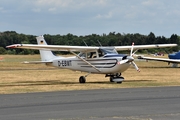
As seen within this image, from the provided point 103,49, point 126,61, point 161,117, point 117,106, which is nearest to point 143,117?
point 161,117

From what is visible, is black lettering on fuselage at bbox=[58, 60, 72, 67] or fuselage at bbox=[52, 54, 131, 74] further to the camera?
black lettering on fuselage at bbox=[58, 60, 72, 67]

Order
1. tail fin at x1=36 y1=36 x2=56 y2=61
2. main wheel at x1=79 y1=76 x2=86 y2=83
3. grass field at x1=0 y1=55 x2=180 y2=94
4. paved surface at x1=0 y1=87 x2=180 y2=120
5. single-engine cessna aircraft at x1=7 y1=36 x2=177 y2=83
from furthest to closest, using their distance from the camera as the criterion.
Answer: tail fin at x1=36 y1=36 x2=56 y2=61 → main wheel at x1=79 y1=76 x2=86 y2=83 → single-engine cessna aircraft at x1=7 y1=36 x2=177 y2=83 → grass field at x1=0 y1=55 x2=180 y2=94 → paved surface at x1=0 y1=87 x2=180 y2=120

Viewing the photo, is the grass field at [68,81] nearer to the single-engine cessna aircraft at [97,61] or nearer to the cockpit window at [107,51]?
the single-engine cessna aircraft at [97,61]

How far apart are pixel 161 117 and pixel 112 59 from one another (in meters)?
12.6

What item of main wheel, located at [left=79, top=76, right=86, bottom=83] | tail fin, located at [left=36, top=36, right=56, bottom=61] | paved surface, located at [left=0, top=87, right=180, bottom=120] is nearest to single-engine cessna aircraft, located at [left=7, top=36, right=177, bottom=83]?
main wheel, located at [left=79, top=76, right=86, bottom=83]

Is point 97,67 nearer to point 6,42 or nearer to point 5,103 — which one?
point 5,103

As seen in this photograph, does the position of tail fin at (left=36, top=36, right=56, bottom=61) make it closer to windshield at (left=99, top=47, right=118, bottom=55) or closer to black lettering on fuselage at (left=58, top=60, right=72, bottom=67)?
black lettering on fuselage at (left=58, top=60, right=72, bottom=67)

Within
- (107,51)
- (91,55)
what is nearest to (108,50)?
(107,51)

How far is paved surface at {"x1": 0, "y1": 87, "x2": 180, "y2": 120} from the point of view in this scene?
10.1 m

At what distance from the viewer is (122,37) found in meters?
126

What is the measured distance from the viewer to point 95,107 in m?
11.7

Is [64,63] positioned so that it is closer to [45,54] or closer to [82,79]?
[82,79]

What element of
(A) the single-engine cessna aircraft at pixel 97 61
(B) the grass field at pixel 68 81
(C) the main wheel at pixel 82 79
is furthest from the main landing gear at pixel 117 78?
(C) the main wheel at pixel 82 79

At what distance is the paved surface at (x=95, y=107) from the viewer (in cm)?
1006
